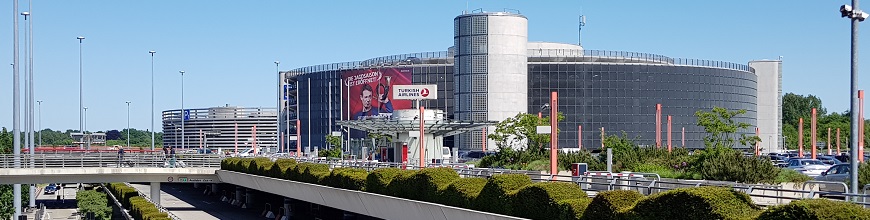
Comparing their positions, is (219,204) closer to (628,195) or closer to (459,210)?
(459,210)

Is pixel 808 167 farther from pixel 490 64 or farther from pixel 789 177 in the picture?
pixel 490 64

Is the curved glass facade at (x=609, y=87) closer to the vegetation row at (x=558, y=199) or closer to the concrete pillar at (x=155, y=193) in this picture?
the concrete pillar at (x=155, y=193)

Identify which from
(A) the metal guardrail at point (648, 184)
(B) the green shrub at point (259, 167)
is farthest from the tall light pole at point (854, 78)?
(B) the green shrub at point (259, 167)

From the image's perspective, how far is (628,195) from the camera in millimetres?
26672

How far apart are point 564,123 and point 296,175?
76612 millimetres

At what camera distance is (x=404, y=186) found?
4081 centimetres

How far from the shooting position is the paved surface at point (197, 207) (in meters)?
69.1

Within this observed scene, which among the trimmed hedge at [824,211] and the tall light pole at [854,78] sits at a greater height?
the tall light pole at [854,78]

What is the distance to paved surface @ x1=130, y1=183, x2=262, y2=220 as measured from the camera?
6906 centimetres

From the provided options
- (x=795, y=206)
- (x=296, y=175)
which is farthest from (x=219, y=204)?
(x=795, y=206)

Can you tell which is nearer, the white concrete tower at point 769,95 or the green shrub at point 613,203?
the green shrub at point 613,203

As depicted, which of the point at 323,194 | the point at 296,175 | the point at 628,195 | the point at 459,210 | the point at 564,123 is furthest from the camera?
the point at 564,123

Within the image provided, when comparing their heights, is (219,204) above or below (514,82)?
below

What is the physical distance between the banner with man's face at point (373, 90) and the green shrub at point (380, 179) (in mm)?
83419
